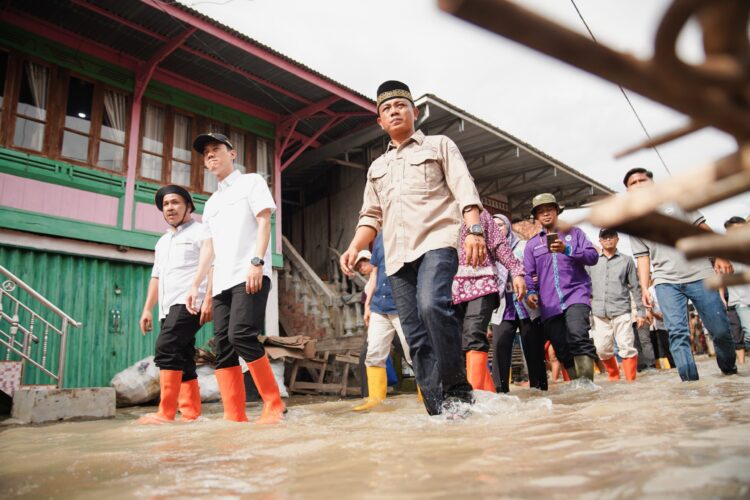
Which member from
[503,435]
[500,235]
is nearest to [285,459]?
[503,435]

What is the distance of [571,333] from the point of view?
15.1 ft

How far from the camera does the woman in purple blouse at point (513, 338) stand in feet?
15.7

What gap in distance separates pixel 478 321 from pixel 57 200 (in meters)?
7.06

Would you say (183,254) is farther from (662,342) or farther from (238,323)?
(662,342)

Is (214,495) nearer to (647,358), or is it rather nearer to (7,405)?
(7,405)

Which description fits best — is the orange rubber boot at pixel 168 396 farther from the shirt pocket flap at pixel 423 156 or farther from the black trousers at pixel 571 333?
the black trousers at pixel 571 333

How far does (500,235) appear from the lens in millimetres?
4316

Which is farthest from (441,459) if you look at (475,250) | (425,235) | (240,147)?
(240,147)

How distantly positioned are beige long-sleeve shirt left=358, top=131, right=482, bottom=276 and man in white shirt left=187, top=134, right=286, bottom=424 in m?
0.94

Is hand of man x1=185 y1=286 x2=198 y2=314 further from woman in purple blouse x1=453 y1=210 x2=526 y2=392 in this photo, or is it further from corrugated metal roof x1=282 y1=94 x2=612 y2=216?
corrugated metal roof x1=282 y1=94 x2=612 y2=216

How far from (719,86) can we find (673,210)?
3891 mm

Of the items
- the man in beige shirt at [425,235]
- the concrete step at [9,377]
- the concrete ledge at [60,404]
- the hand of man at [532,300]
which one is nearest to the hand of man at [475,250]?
the man in beige shirt at [425,235]

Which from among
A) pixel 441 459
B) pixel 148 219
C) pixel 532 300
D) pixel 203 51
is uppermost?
pixel 203 51

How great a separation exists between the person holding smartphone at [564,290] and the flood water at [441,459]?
1.93 m
